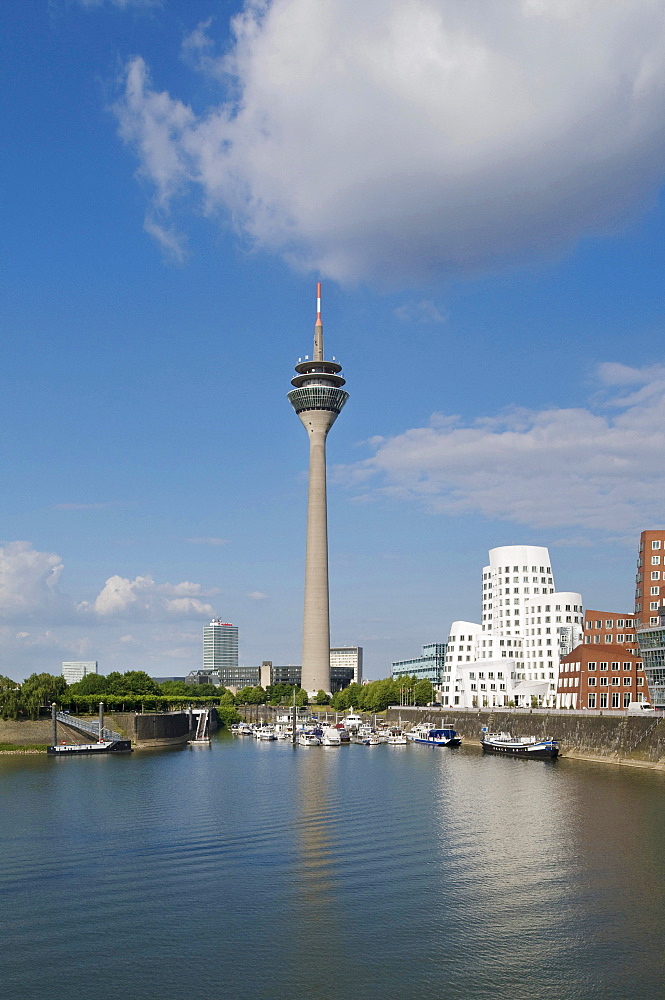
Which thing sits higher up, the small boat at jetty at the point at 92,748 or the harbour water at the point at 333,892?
the harbour water at the point at 333,892

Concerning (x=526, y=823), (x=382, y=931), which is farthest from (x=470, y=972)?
(x=526, y=823)

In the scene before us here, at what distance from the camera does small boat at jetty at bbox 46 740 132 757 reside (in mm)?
144250

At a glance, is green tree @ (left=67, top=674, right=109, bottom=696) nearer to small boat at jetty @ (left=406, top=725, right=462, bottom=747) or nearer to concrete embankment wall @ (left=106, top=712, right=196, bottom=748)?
concrete embankment wall @ (left=106, top=712, right=196, bottom=748)

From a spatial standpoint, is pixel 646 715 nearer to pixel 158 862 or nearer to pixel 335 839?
pixel 335 839

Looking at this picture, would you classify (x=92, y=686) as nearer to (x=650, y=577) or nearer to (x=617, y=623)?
(x=617, y=623)

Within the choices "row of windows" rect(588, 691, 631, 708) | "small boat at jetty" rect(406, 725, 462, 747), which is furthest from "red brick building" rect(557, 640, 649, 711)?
"small boat at jetty" rect(406, 725, 462, 747)

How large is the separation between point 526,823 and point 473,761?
194 feet

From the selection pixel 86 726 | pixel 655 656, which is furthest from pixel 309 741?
pixel 655 656

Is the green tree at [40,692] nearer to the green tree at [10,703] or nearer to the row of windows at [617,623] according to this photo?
the green tree at [10,703]

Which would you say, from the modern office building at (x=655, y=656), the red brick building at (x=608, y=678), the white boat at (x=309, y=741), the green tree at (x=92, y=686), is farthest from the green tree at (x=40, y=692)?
the modern office building at (x=655, y=656)

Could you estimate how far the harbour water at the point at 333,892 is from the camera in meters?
43.2

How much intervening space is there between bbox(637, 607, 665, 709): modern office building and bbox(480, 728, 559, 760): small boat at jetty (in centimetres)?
1701

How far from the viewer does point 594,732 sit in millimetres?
133625

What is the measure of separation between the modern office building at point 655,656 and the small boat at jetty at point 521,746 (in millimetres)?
17009
